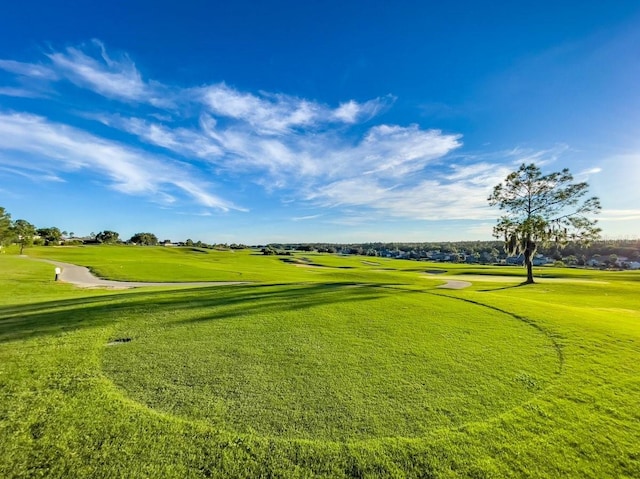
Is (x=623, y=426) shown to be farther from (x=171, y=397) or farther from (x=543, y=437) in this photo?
(x=171, y=397)

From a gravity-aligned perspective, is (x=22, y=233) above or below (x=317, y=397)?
above

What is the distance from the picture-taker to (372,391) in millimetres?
Answer: 5270

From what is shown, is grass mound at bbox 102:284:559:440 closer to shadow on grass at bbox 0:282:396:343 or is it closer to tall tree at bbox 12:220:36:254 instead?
shadow on grass at bbox 0:282:396:343

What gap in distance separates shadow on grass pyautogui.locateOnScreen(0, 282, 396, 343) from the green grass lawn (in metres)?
0.20

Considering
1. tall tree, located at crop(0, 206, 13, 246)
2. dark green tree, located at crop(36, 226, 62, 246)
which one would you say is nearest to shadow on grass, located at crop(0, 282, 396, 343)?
tall tree, located at crop(0, 206, 13, 246)

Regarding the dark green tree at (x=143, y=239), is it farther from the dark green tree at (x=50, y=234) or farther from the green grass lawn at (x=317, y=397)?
the green grass lawn at (x=317, y=397)

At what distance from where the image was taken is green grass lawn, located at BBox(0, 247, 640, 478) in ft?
12.0

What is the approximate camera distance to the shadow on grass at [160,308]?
29.5ft

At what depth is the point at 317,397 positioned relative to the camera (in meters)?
5.04

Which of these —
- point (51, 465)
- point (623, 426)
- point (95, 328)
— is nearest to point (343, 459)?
point (51, 465)

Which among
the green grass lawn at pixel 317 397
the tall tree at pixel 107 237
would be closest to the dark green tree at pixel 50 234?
the tall tree at pixel 107 237

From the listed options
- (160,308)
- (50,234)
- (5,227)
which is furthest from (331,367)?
(50,234)

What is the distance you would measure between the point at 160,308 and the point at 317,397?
8665mm

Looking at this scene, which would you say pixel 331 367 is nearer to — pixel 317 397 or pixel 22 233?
pixel 317 397
